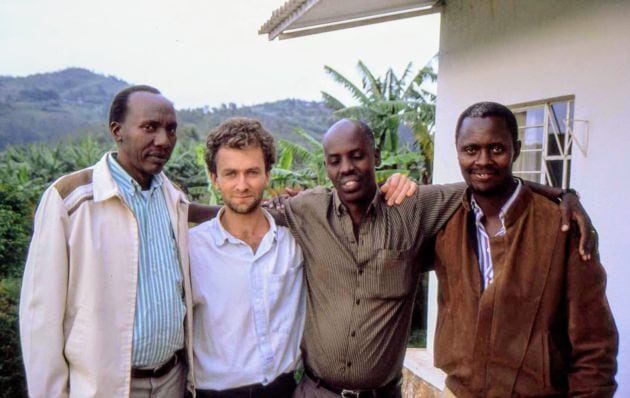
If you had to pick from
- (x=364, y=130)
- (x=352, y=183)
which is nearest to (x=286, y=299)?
(x=352, y=183)

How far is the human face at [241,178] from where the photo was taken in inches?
98.0

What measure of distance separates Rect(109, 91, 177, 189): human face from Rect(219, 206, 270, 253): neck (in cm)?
40

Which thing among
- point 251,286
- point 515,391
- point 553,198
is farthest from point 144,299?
point 553,198

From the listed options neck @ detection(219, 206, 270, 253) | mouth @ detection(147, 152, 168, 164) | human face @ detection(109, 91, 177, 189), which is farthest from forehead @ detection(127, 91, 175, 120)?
neck @ detection(219, 206, 270, 253)

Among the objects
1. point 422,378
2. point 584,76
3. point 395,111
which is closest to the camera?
point 584,76

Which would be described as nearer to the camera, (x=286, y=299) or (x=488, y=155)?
(x=488, y=155)

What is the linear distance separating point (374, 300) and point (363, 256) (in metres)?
0.20

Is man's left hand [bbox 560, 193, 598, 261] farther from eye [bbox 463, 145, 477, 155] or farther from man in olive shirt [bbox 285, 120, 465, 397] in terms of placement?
man in olive shirt [bbox 285, 120, 465, 397]

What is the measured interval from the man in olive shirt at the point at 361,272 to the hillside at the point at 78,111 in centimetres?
3645

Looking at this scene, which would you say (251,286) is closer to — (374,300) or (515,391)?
(374,300)

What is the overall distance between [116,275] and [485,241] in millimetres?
1468

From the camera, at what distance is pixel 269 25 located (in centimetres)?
555

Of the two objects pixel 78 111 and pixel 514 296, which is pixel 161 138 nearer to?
pixel 514 296

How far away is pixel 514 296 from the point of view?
6.54ft
